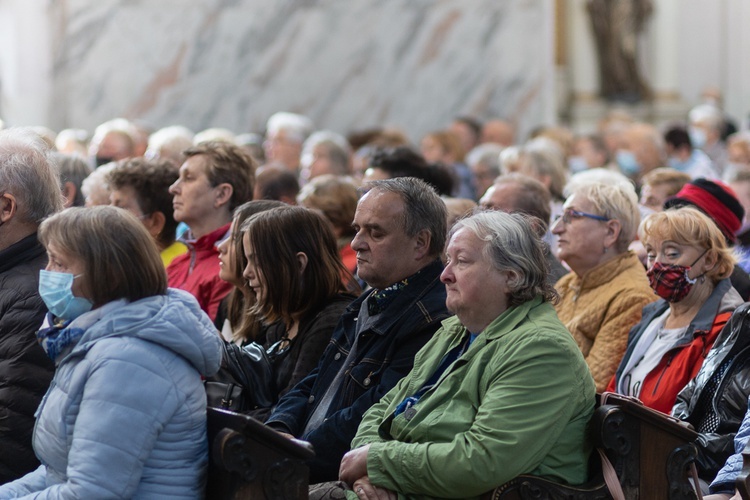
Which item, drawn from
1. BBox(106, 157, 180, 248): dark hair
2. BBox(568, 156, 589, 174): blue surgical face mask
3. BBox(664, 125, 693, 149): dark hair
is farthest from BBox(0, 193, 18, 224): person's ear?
BBox(664, 125, 693, 149): dark hair

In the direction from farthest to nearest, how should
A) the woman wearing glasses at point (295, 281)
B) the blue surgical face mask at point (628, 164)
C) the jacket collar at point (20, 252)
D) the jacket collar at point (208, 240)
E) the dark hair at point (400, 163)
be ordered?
the blue surgical face mask at point (628, 164) < the dark hair at point (400, 163) < the jacket collar at point (208, 240) < the woman wearing glasses at point (295, 281) < the jacket collar at point (20, 252)

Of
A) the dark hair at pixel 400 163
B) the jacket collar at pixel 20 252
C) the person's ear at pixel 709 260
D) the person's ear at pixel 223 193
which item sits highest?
the jacket collar at pixel 20 252

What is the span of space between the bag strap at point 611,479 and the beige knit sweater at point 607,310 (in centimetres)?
156

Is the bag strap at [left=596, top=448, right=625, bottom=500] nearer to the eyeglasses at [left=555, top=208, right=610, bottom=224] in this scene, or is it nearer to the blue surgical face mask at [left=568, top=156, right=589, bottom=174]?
the eyeglasses at [left=555, top=208, right=610, bottom=224]

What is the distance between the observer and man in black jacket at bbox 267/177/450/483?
4.05 metres

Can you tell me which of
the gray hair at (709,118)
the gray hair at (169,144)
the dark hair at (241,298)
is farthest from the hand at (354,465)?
the gray hair at (709,118)

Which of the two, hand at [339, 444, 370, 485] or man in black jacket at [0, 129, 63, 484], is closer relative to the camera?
hand at [339, 444, 370, 485]

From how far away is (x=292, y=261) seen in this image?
180 inches

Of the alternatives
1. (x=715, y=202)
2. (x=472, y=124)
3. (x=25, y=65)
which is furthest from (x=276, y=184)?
(x=472, y=124)

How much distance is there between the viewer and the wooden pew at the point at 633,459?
3467mm

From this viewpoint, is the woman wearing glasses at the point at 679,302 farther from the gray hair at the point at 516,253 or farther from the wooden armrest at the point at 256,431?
the wooden armrest at the point at 256,431

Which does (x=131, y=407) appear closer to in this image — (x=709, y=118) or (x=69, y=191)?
(x=69, y=191)

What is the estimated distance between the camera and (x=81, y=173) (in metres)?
6.91

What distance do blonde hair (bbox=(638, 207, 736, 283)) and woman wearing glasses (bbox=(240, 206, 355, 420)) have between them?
4.27 ft
